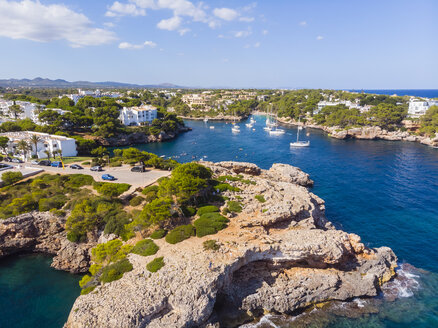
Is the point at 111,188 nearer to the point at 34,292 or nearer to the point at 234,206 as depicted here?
the point at 34,292

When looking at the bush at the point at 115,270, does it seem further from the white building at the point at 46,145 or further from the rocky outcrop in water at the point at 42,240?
the white building at the point at 46,145

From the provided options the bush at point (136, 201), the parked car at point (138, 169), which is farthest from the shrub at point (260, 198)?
the parked car at point (138, 169)

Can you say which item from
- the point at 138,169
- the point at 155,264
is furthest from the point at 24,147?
the point at 155,264

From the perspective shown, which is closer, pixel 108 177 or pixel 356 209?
pixel 108 177

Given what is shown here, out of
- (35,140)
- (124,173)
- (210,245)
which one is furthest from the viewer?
(35,140)

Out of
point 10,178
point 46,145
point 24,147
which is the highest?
point 24,147
